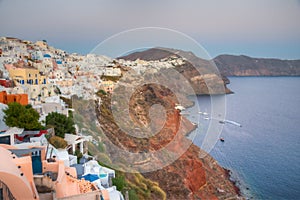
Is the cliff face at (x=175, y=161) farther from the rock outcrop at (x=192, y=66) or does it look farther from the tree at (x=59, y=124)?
the rock outcrop at (x=192, y=66)

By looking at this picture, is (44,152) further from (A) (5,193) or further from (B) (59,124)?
(B) (59,124)

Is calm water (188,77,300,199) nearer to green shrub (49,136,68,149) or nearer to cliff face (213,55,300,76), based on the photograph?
cliff face (213,55,300,76)

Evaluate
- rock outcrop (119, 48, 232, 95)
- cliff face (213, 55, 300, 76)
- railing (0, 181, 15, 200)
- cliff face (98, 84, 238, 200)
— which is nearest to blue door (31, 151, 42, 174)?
railing (0, 181, 15, 200)

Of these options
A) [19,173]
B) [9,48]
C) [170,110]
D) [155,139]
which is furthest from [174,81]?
[19,173]

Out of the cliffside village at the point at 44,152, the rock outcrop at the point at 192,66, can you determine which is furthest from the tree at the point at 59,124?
the rock outcrop at the point at 192,66

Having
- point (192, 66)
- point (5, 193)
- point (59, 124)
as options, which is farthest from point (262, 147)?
point (5, 193)

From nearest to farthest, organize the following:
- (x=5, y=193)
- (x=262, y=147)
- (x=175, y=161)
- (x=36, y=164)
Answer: (x=5, y=193) < (x=36, y=164) < (x=175, y=161) < (x=262, y=147)
